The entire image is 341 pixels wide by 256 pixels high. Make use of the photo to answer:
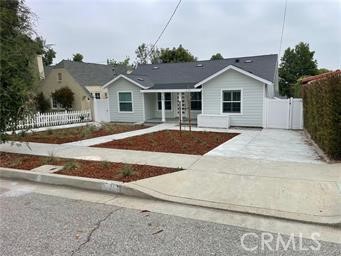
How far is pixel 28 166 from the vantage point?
7.54 meters

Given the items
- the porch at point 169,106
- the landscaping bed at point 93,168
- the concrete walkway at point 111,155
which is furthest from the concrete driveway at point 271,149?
the porch at point 169,106

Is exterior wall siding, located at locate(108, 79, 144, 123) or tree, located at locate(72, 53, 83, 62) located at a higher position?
tree, located at locate(72, 53, 83, 62)

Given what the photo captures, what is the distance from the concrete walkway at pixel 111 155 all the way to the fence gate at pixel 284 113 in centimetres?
871

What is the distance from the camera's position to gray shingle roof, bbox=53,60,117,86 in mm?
28153

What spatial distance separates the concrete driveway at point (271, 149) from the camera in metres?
8.23

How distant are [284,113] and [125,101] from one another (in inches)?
420

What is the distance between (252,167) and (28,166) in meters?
5.77

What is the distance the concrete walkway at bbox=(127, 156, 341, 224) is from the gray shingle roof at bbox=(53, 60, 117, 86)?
2384 cm

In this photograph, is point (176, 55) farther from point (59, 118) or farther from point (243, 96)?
point (243, 96)

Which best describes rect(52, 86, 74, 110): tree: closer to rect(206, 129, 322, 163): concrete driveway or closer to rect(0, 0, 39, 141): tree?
rect(0, 0, 39, 141): tree

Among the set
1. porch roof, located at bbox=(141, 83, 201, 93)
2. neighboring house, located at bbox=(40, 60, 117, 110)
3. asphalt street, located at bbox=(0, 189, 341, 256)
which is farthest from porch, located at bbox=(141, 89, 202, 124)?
asphalt street, located at bbox=(0, 189, 341, 256)

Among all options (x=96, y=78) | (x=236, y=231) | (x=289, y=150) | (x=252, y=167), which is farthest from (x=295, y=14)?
(x=96, y=78)

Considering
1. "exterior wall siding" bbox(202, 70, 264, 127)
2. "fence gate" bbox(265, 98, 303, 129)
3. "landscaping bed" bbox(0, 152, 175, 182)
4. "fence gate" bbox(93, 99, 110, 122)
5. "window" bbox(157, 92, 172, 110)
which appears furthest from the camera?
"fence gate" bbox(93, 99, 110, 122)

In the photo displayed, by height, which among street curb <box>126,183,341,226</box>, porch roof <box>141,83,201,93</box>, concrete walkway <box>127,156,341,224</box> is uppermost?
porch roof <box>141,83,201,93</box>
